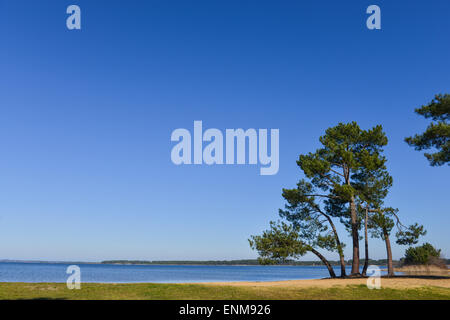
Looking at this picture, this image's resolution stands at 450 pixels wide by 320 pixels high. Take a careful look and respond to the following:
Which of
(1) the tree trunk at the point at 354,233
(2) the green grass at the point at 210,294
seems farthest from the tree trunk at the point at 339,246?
(2) the green grass at the point at 210,294

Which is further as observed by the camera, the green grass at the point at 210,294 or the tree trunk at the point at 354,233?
the tree trunk at the point at 354,233

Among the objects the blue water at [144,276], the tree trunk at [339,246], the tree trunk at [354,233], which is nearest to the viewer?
the tree trunk at [339,246]

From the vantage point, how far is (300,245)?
29.8m

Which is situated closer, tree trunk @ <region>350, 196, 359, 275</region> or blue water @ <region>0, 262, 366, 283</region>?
tree trunk @ <region>350, 196, 359, 275</region>

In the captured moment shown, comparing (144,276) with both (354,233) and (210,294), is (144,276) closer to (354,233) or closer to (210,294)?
(354,233)

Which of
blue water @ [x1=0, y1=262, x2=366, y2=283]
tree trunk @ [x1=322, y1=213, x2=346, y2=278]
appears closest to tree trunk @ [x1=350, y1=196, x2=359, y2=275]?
tree trunk @ [x1=322, y1=213, x2=346, y2=278]

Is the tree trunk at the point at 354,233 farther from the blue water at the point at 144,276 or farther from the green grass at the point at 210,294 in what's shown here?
the blue water at the point at 144,276

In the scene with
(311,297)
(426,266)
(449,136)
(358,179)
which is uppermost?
(449,136)

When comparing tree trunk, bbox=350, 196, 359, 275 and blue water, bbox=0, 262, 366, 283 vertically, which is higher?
tree trunk, bbox=350, 196, 359, 275

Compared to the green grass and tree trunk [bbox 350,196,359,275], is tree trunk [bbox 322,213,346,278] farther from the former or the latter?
the green grass

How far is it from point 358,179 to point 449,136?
7761 mm
